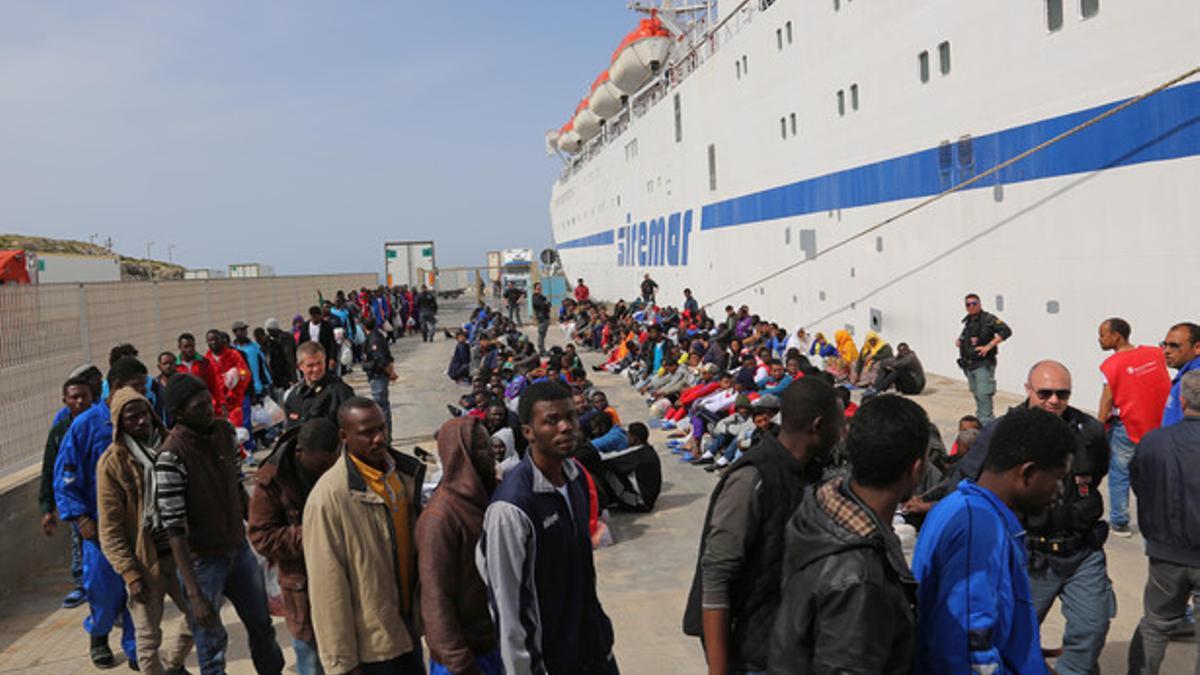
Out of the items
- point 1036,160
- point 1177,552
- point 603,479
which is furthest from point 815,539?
point 1036,160

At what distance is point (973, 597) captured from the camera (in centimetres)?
213

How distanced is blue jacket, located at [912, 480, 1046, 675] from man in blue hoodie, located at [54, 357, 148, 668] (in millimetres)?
4202

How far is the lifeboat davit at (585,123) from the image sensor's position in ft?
151

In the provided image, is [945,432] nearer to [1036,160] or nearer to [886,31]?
[1036,160]

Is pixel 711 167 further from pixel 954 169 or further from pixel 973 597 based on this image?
pixel 973 597

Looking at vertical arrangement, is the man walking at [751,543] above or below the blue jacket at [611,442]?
above

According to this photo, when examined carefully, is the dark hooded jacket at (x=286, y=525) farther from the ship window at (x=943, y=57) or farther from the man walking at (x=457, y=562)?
the ship window at (x=943, y=57)

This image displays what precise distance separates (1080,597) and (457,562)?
258cm

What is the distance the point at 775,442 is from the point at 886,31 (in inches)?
507

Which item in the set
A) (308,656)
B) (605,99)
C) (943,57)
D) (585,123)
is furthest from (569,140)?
(308,656)

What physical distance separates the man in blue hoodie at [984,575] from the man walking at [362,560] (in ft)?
5.64

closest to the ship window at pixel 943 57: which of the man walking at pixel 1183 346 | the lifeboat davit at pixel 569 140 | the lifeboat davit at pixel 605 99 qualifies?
the man walking at pixel 1183 346

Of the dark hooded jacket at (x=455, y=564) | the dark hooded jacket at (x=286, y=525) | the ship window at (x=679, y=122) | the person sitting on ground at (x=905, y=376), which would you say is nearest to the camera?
the dark hooded jacket at (x=455, y=564)

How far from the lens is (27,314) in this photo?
798 centimetres
